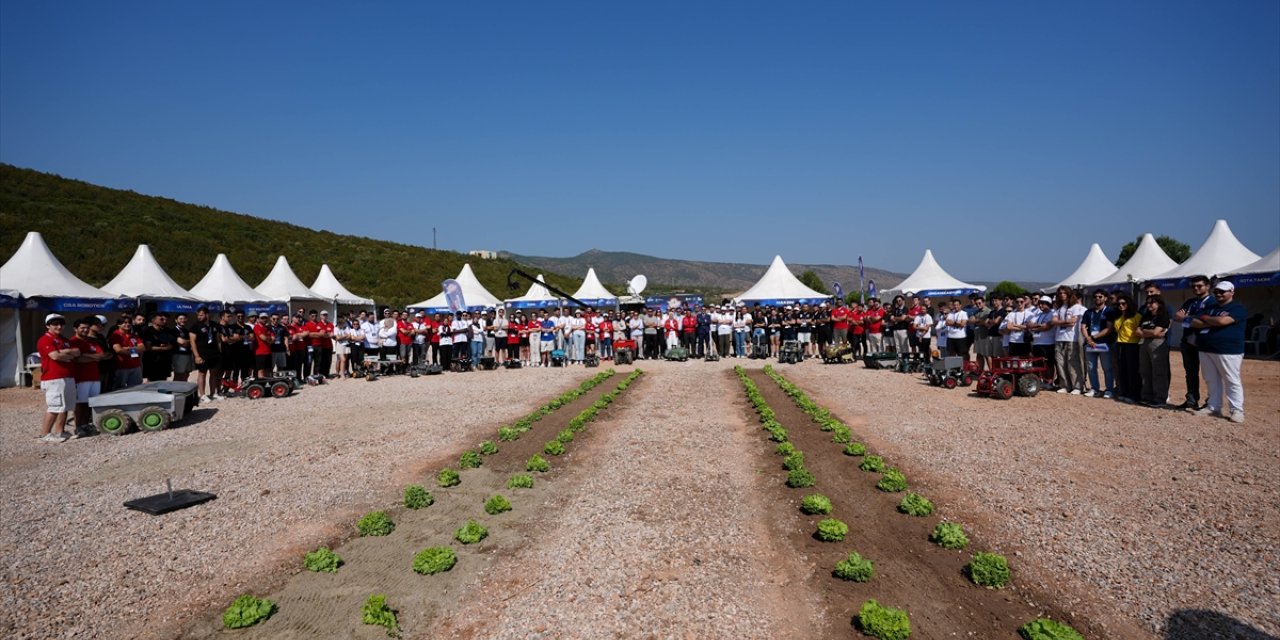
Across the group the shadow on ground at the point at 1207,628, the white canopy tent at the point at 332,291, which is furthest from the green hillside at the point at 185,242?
the shadow on ground at the point at 1207,628

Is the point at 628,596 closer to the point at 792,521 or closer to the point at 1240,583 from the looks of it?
the point at 792,521

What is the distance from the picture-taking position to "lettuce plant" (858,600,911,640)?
4.14 meters

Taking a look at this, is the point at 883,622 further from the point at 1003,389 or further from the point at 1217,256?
the point at 1217,256

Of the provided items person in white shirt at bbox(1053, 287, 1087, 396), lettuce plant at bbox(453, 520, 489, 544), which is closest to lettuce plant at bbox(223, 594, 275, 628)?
lettuce plant at bbox(453, 520, 489, 544)

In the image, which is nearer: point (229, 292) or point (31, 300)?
point (31, 300)

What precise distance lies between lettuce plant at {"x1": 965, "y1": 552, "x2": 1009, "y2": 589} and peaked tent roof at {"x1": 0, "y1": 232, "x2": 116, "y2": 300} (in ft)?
84.2

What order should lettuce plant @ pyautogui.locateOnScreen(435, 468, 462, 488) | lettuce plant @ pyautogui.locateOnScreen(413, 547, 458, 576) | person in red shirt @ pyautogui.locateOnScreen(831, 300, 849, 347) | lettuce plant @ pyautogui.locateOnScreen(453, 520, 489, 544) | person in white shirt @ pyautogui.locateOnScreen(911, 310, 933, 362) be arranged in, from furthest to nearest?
person in red shirt @ pyautogui.locateOnScreen(831, 300, 849, 347)
person in white shirt @ pyautogui.locateOnScreen(911, 310, 933, 362)
lettuce plant @ pyautogui.locateOnScreen(435, 468, 462, 488)
lettuce plant @ pyautogui.locateOnScreen(453, 520, 489, 544)
lettuce plant @ pyautogui.locateOnScreen(413, 547, 458, 576)

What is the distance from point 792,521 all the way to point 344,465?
6.32 m

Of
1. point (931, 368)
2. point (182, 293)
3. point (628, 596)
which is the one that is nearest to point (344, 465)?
point (628, 596)

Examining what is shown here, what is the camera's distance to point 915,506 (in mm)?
6469

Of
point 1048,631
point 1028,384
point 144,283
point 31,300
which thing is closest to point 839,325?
point 1028,384

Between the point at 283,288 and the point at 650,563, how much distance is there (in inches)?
1191

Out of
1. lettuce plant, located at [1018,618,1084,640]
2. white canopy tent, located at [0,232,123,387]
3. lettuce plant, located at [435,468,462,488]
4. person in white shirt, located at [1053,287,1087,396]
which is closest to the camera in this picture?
lettuce plant, located at [1018,618,1084,640]

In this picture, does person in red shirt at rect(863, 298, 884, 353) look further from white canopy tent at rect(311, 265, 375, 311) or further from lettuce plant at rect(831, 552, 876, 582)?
white canopy tent at rect(311, 265, 375, 311)
